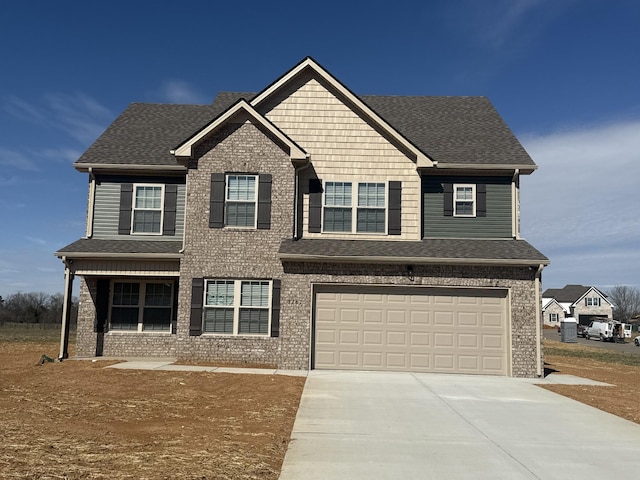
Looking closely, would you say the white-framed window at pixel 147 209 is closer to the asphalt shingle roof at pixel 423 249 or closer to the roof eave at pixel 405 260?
the asphalt shingle roof at pixel 423 249

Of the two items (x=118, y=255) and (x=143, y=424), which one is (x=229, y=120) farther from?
(x=143, y=424)

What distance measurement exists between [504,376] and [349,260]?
18.1ft

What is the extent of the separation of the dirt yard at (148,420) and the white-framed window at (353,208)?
5217mm

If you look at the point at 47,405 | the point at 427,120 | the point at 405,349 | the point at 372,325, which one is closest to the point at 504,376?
the point at 405,349

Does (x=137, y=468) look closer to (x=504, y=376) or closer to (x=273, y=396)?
(x=273, y=396)

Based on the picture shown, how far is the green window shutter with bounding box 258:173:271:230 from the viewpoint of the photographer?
1561cm

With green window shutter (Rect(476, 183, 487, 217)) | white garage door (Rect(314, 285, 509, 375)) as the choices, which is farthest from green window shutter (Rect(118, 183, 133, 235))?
green window shutter (Rect(476, 183, 487, 217))

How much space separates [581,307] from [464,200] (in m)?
73.8

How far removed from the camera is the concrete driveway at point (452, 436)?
6.11m

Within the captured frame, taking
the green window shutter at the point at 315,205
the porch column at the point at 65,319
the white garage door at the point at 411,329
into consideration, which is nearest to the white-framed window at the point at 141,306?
the porch column at the point at 65,319

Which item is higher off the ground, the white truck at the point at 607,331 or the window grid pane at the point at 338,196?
the window grid pane at the point at 338,196

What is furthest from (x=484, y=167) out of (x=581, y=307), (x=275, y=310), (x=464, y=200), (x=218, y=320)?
(x=581, y=307)

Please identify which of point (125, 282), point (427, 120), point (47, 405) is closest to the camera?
point (47, 405)

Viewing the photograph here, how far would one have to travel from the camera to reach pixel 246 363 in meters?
15.2
